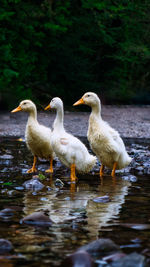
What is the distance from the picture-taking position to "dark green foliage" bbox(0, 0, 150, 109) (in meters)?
19.7

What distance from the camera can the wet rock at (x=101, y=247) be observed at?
11.8 feet

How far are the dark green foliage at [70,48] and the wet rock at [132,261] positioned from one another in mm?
14454

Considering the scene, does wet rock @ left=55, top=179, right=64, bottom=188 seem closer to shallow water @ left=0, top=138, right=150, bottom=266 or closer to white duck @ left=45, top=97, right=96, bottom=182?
shallow water @ left=0, top=138, right=150, bottom=266

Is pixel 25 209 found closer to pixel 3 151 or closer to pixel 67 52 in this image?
pixel 3 151

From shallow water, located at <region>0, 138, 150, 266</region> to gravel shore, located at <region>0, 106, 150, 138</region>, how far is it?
5.96m

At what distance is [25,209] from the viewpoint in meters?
5.05

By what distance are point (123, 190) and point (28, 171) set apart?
2106 mm

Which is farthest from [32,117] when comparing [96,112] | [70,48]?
[70,48]

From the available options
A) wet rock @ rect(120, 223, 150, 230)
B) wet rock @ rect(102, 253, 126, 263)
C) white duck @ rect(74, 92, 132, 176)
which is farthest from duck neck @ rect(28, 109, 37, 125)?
wet rock @ rect(102, 253, 126, 263)

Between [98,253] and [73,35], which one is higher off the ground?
[73,35]

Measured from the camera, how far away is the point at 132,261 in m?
3.28

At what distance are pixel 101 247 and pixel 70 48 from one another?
1838 centimetres

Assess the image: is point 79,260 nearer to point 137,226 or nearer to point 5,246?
point 5,246

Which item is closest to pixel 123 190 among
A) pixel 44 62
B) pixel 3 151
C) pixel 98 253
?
pixel 98 253
